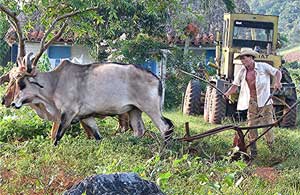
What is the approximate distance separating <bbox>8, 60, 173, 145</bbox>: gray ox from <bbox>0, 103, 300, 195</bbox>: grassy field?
41cm

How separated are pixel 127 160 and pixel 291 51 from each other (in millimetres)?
41342

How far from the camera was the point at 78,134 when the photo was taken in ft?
32.2

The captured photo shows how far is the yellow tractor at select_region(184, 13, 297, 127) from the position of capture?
42.2 feet

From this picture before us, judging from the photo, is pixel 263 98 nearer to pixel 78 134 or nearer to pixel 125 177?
pixel 78 134

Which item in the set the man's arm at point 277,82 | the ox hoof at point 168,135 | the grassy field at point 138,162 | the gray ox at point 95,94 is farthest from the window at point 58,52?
the man's arm at point 277,82

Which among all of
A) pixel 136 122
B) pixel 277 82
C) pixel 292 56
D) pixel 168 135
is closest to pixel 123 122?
pixel 136 122

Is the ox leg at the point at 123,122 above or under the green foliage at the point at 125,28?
under

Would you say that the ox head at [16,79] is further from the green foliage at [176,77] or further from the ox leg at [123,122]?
the green foliage at [176,77]

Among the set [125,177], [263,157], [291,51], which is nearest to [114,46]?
[263,157]

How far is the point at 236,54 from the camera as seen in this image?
42.9 feet

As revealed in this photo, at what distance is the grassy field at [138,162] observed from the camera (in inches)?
219

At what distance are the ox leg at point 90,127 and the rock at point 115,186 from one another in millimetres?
5542

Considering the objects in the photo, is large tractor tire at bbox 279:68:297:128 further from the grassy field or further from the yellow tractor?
the grassy field

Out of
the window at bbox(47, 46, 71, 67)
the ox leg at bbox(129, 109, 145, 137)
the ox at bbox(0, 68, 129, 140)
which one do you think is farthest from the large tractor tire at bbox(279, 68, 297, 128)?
the window at bbox(47, 46, 71, 67)
